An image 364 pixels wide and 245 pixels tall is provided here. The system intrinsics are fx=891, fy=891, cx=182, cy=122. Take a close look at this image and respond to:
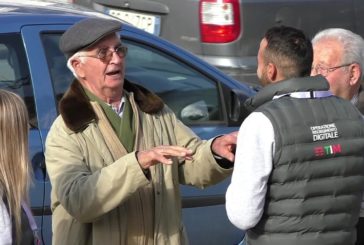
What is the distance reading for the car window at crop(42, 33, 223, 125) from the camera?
468cm

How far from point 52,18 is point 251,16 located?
106 inches

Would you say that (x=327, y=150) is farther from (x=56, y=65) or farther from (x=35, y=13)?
(x=35, y=13)

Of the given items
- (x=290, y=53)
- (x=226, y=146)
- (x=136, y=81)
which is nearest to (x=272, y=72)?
(x=290, y=53)

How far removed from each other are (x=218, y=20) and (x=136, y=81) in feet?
6.84

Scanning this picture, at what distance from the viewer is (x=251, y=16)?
22.5 ft

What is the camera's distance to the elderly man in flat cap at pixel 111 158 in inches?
118

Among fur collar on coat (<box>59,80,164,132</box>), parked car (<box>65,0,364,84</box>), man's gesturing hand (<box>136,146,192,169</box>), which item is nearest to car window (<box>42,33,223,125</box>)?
fur collar on coat (<box>59,80,164,132</box>)

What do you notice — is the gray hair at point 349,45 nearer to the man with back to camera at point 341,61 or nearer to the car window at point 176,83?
the man with back to camera at point 341,61

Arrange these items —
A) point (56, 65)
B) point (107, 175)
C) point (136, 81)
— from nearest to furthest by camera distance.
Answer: point (107, 175)
point (56, 65)
point (136, 81)

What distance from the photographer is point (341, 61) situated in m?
3.74

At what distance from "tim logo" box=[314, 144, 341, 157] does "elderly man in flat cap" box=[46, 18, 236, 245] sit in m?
0.32

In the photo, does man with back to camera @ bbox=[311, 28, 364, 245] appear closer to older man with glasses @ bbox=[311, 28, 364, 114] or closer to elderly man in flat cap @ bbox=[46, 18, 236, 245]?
older man with glasses @ bbox=[311, 28, 364, 114]

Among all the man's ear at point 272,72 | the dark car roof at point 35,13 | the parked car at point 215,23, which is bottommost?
the parked car at point 215,23

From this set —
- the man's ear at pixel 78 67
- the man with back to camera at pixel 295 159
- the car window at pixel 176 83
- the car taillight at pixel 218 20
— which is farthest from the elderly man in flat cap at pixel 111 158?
the car taillight at pixel 218 20
